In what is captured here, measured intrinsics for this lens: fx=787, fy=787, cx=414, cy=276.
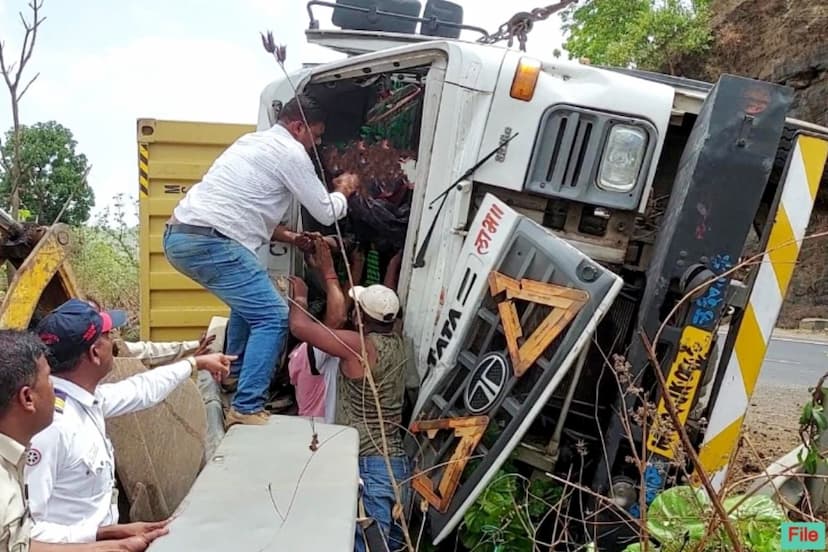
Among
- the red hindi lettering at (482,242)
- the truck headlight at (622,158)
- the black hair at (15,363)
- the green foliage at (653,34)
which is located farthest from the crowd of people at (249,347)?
the green foliage at (653,34)

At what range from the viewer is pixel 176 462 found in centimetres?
306

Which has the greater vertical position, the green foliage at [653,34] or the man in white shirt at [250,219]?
the green foliage at [653,34]

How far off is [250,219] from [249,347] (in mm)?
533

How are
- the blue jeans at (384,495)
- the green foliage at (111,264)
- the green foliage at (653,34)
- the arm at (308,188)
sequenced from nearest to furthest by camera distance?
the blue jeans at (384,495)
the arm at (308,188)
the green foliage at (111,264)
the green foliage at (653,34)

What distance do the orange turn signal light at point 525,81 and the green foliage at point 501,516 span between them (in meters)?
1.30

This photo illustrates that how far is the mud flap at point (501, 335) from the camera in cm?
244

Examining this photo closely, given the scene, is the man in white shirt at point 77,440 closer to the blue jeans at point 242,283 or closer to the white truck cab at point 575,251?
the blue jeans at point 242,283

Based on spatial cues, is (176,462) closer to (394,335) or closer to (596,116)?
(394,335)

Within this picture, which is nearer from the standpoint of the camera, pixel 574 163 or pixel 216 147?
pixel 574 163

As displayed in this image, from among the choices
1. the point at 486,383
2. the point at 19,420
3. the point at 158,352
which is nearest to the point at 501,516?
the point at 486,383

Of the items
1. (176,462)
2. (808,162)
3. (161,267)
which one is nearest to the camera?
(808,162)

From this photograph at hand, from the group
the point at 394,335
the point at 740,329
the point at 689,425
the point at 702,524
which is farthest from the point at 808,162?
the point at 394,335

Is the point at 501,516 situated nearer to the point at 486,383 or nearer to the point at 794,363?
the point at 486,383

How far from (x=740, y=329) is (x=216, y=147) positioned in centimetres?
386
